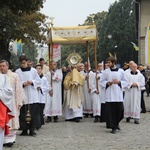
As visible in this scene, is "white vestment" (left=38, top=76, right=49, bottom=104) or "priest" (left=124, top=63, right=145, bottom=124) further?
"priest" (left=124, top=63, right=145, bottom=124)

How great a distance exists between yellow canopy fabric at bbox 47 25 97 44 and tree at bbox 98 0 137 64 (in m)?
48.0

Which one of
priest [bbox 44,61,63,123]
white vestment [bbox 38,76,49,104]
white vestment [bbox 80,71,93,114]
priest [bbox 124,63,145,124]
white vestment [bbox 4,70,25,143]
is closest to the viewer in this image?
white vestment [bbox 4,70,25,143]

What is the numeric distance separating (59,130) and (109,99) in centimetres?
163

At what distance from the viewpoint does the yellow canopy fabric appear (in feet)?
47.0

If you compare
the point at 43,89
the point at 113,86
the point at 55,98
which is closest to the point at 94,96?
the point at 55,98

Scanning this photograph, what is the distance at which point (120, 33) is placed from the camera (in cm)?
6309

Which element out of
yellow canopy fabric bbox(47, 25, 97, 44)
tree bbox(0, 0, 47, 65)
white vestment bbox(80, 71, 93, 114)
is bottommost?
white vestment bbox(80, 71, 93, 114)

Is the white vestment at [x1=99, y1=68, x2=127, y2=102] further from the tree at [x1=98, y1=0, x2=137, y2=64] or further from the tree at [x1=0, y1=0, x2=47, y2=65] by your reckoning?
the tree at [x1=98, y1=0, x2=137, y2=64]

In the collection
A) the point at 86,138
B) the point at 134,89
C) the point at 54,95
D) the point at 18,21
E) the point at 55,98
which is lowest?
the point at 86,138

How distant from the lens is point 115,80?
37.8 feet

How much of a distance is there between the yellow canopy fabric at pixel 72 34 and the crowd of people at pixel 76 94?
0.87 m

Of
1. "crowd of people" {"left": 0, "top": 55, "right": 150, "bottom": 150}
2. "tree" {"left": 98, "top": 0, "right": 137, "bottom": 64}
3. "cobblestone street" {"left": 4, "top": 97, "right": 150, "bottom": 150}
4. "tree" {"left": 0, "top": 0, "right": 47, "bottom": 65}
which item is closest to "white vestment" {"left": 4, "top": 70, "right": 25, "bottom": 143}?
"crowd of people" {"left": 0, "top": 55, "right": 150, "bottom": 150}

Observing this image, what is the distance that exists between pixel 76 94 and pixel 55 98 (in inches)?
28.1

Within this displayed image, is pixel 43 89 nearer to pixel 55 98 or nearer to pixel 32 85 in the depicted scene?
pixel 55 98
